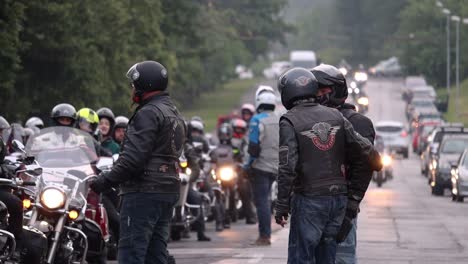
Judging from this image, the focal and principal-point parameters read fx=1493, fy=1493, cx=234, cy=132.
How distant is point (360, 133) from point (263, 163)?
716 centimetres

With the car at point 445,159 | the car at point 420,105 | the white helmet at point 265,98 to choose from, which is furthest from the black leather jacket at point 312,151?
the car at point 420,105

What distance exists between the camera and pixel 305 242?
35.6ft

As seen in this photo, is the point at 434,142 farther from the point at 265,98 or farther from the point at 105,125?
the point at 105,125

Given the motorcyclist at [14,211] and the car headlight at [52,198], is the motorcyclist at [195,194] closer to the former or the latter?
the car headlight at [52,198]

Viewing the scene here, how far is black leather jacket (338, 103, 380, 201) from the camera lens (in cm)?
1120

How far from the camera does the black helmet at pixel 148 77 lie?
1138 centimetres

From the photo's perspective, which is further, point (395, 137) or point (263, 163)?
point (395, 137)

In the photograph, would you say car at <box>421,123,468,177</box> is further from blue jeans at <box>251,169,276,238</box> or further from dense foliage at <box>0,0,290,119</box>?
blue jeans at <box>251,169,276,238</box>

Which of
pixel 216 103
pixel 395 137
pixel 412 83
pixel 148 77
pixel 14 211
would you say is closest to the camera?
pixel 148 77

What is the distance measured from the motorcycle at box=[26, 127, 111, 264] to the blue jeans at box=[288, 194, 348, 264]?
3.25 meters

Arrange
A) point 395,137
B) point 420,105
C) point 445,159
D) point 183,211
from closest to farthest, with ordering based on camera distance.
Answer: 1. point 183,211
2. point 445,159
3. point 395,137
4. point 420,105

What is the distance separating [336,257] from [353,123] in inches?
43.0

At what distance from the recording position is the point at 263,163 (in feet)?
62.3

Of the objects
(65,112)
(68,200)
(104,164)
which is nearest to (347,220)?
(68,200)
